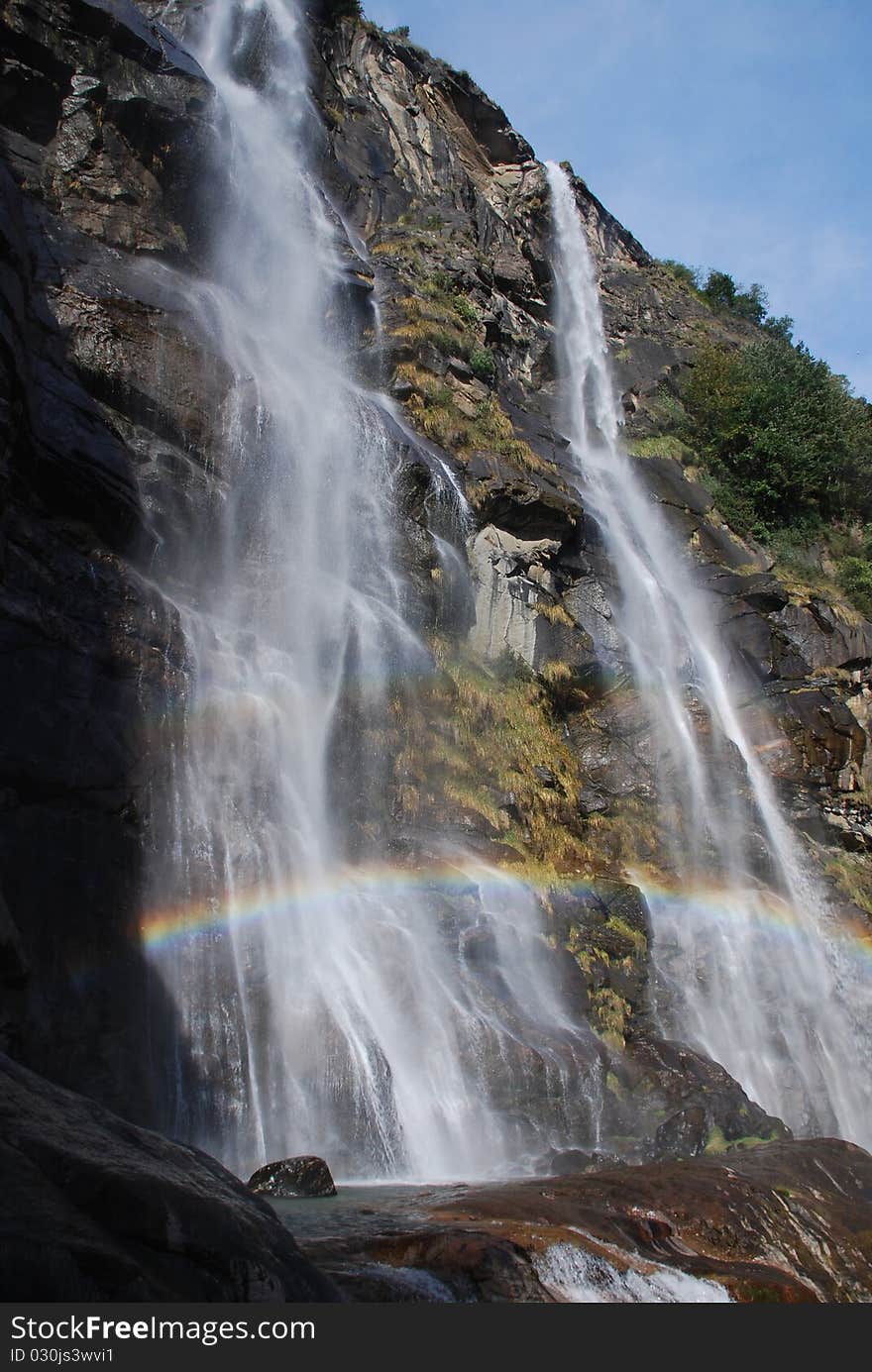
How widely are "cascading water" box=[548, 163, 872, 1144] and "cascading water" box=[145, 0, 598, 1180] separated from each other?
417cm

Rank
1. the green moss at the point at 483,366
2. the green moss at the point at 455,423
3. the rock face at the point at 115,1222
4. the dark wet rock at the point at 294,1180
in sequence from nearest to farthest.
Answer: the rock face at the point at 115,1222 → the dark wet rock at the point at 294,1180 → the green moss at the point at 455,423 → the green moss at the point at 483,366

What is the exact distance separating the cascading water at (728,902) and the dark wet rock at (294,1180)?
8.59m

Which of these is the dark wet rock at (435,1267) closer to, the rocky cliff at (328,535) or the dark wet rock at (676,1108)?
the rocky cliff at (328,535)

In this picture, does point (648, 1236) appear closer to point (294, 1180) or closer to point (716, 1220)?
point (716, 1220)

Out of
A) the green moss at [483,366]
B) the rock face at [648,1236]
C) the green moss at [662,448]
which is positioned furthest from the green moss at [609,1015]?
the green moss at [662,448]

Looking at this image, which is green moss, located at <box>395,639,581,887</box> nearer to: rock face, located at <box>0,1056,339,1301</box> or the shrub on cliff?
rock face, located at <box>0,1056,339,1301</box>

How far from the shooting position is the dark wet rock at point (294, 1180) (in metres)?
8.74

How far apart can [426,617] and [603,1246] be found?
547 inches

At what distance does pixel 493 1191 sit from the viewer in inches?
331

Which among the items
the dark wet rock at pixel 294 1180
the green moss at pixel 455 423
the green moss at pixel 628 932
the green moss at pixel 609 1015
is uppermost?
the green moss at pixel 455 423

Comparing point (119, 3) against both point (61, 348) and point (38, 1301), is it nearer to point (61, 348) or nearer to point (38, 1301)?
point (61, 348)

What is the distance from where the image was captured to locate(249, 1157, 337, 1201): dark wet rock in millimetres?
8742

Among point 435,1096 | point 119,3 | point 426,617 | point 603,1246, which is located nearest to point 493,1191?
point 603,1246

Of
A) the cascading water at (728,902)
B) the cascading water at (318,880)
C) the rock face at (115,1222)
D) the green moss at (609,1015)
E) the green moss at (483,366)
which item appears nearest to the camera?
the rock face at (115,1222)
